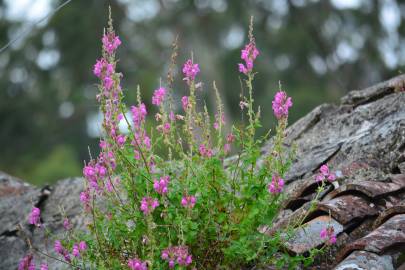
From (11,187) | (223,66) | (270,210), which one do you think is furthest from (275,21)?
(270,210)


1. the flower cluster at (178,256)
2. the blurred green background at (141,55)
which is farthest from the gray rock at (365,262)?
the blurred green background at (141,55)

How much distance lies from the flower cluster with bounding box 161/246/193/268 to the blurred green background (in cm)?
1786

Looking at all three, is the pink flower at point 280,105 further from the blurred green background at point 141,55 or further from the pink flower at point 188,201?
the blurred green background at point 141,55

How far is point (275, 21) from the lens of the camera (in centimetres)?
2752

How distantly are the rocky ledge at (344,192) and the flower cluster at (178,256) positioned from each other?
66 cm

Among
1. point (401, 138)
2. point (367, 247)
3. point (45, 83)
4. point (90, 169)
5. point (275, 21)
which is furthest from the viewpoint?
point (275, 21)

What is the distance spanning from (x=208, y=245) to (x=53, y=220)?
2.24m

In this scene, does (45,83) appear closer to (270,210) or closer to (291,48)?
(291,48)

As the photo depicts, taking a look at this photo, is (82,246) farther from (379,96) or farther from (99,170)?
(379,96)

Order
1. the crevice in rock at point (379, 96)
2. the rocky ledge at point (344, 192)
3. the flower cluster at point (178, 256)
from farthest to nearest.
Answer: the crevice in rock at point (379, 96)
the rocky ledge at point (344, 192)
the flower cluster at point (178, 256)

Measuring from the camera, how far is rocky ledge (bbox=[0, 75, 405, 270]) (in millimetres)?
3479

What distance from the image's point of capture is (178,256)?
313 cm

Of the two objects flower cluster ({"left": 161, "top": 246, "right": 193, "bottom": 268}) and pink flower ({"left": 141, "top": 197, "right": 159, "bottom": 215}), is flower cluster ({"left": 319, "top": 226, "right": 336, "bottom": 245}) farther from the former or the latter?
pink flower ({"left": 141, "top": 197, "right": 159, "bottom": 215})

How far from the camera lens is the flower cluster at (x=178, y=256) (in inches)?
123
